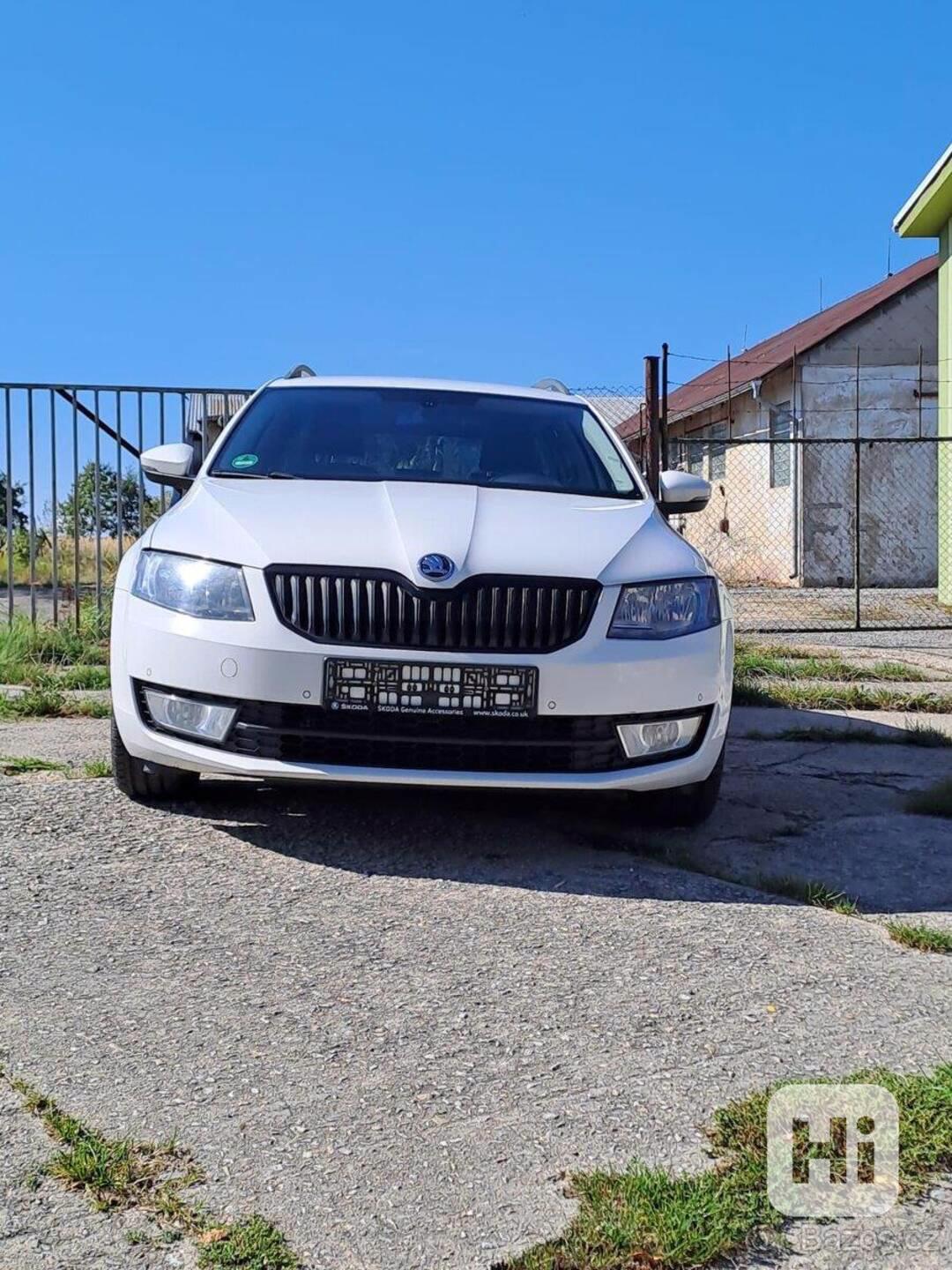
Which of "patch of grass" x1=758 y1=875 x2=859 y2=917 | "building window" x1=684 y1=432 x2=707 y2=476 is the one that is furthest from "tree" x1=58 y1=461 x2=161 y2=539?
"building window" x1=684 y1=432 x2=707 y2=476

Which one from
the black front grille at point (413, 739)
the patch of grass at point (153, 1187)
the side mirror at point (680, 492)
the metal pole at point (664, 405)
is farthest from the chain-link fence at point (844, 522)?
the patch of grass at point (153, 1187)

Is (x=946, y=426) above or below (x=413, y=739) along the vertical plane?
above

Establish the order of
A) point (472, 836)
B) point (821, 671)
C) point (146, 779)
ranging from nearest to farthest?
1. point (472, 836)
2. point (146, 779)
3. point (821, 671)

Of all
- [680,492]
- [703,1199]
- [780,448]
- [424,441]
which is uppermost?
[780,448]

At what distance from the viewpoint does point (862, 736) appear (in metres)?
6.59

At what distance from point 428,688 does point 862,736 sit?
3313 millimetres

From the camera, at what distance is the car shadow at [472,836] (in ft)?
12.9

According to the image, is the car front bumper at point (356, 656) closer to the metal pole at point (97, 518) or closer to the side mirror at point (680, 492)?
the side mirror at point (680, 492)

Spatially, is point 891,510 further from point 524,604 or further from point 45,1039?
point 45,1039

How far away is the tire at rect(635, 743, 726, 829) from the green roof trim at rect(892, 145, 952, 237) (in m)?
12.4

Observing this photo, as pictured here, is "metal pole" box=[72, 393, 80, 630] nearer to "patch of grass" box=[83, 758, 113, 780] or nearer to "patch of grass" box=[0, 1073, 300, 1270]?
"patch of grass" box=[83, 758, 113, 780]

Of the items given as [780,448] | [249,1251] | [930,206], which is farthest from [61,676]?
[780,448]

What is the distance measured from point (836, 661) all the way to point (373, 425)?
5.03 metres

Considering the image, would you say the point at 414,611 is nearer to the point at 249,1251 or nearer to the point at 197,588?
the point at 197,588
